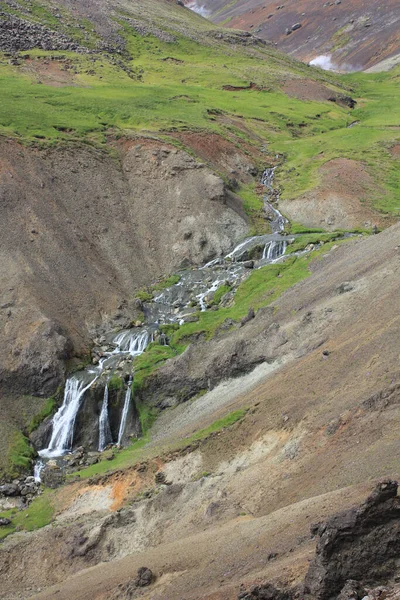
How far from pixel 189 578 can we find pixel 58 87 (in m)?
88.5

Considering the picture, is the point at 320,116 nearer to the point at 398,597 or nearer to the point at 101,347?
the point at 101,347

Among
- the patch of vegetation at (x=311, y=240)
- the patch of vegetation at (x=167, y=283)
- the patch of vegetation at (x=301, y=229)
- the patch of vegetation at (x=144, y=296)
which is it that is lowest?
Result: the patch of vegetation at (x=144, y=296)

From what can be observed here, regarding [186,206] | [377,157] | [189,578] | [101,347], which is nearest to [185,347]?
[101,347]

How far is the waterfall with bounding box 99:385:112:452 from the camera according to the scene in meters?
45.4

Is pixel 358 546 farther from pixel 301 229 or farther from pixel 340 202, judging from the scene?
pixel 340 202

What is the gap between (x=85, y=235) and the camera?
6400 centimetres

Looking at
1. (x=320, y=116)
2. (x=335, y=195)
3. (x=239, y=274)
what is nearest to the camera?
(x=239, y=274)

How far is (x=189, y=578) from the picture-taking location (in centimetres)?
2273

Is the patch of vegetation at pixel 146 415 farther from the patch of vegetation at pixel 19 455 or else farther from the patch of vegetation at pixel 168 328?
the patch of vegetation at pixel 168 328

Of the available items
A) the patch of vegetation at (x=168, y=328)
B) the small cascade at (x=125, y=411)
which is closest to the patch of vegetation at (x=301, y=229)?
the patch of vegetation at (x=168, y=328)

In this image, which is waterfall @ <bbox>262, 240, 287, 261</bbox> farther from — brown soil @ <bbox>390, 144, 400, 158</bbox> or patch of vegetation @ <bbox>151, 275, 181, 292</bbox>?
brown soil @ <bbox>390, 144, 400, 158</bbox>

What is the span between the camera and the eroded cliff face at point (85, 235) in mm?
50594

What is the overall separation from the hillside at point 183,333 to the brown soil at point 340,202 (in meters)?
0.29

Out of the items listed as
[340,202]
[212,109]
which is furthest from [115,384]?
[212,109]
